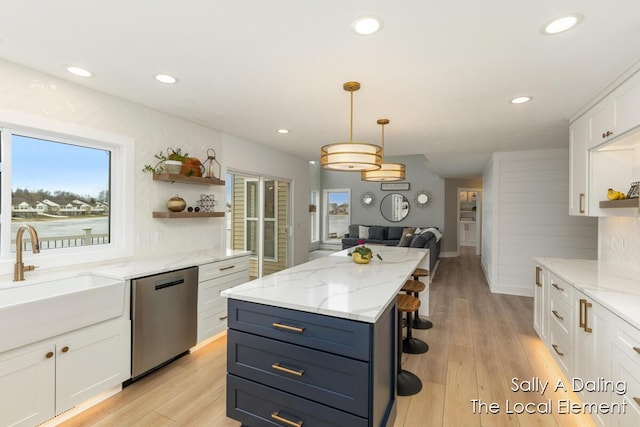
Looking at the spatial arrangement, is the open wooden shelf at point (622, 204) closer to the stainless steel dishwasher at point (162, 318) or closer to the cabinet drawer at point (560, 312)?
the cabinet drawer at point (560, 312)

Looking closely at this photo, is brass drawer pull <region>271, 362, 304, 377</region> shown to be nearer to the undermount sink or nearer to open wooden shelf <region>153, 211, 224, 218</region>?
the undermount sink

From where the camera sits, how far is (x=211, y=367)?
2.73 meters

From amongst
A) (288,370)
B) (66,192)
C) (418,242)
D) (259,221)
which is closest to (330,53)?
(288,370)

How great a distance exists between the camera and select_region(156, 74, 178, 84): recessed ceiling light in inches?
92.6

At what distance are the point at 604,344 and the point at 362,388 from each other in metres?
1.47

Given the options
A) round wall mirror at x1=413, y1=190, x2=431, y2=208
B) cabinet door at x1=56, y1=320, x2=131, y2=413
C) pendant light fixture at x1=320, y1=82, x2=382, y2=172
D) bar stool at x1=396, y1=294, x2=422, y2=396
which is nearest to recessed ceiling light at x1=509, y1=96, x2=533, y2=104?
pendant light fixture at x1=320, y1=82, x2=382, y2=172

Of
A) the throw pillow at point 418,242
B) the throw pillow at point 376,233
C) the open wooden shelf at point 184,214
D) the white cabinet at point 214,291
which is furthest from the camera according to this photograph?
the throw pillow at point 376,233

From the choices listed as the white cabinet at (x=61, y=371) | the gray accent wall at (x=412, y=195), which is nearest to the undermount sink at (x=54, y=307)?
the white cabinet at (x=61, y=371)

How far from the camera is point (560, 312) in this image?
8.15 feet

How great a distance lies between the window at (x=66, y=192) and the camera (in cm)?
223

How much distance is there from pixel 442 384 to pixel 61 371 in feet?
8.90

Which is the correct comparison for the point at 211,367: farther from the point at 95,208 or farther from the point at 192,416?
the point at 95,208

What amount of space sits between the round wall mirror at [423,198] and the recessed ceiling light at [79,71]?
8.35 m

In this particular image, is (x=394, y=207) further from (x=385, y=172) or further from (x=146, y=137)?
(x=146, y=137)
